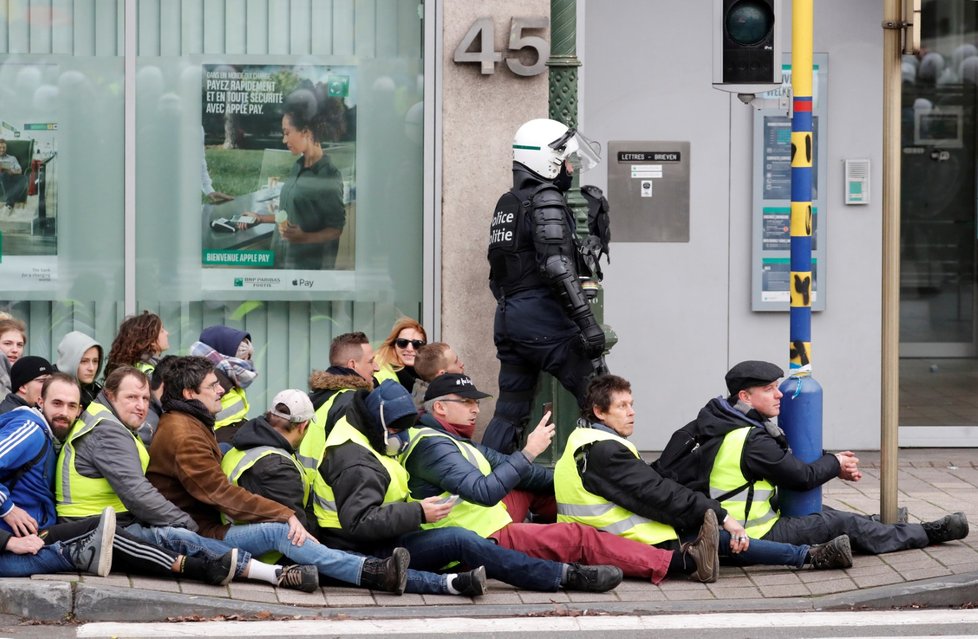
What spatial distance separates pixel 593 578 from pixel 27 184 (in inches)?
207

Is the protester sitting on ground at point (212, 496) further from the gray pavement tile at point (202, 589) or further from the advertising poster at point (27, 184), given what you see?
the advertising poster at point (27, 184)

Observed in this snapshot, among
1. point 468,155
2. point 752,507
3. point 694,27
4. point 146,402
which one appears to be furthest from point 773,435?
point 694,27

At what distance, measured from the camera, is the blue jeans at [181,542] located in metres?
7.31

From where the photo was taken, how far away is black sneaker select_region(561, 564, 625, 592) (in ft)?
→ 24.3

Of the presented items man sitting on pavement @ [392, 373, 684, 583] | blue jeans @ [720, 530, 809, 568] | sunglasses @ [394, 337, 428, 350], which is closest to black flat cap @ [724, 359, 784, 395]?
blue jeans @ [720, 530, 809, 568]

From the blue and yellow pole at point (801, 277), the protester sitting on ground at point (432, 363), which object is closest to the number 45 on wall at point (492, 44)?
the protester sitting on ground at point (432, 363)

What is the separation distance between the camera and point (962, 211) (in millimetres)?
11969

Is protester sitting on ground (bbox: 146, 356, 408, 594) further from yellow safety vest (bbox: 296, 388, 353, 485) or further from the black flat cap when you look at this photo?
the black flat cap

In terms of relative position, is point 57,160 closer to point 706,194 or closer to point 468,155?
point 468,155

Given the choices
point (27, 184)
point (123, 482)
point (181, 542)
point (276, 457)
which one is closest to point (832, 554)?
point (276, 457)

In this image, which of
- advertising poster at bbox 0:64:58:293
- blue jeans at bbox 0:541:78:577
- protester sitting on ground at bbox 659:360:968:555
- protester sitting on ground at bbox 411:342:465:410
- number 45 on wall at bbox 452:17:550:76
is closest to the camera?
blue jeans at bbox 0:541:78:577

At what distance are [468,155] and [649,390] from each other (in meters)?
2.14

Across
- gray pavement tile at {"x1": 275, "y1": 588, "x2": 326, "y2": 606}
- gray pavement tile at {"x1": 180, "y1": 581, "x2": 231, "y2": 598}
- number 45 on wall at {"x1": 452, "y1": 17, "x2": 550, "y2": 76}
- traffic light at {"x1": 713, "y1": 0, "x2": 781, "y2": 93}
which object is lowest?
gray pavement tile at {"x1": 275, "y1": 588, "x2": 326, "y2": 606}

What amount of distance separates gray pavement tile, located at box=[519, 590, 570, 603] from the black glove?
5.87 ft
